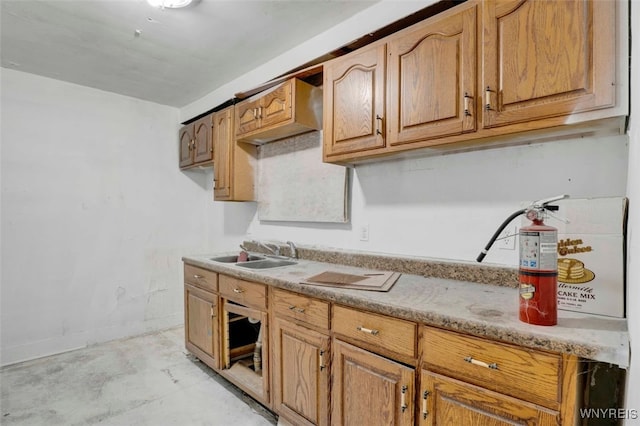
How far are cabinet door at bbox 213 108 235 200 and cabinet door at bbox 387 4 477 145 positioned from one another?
1.66 meters

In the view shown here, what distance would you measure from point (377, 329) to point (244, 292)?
104cm

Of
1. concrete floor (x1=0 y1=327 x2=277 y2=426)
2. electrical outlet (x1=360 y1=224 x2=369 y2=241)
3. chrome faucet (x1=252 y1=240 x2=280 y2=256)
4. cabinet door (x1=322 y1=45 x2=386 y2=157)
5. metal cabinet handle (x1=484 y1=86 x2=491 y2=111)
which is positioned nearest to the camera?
metal cabinet handle (x1=484 y1=86 x2=491 y2=111)

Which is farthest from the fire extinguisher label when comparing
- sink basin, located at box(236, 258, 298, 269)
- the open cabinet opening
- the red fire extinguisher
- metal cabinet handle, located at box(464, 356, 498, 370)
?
sink basin, located at box(236, 258, 298, 269)

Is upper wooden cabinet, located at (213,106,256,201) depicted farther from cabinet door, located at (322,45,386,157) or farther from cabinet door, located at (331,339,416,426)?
cabinet door, located at (331,339,416,426)

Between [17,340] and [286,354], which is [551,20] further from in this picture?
[17,340]

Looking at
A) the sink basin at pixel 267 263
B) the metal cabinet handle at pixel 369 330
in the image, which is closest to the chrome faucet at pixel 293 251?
the sink basin at pixel 267 263

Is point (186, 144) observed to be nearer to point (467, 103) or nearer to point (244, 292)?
point (244, 292)

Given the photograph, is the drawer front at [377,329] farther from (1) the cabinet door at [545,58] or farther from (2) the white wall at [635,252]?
(1) the cabinet door at [545,58]

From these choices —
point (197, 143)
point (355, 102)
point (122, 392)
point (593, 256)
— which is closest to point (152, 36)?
Result: point (197, 143)

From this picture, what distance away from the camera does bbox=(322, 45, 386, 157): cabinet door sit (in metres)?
1.69

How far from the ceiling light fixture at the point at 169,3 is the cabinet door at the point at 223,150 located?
97cm

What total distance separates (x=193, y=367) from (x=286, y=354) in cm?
133

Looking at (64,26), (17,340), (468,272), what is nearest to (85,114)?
(64,26)

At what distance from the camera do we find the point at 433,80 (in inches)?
58.1
